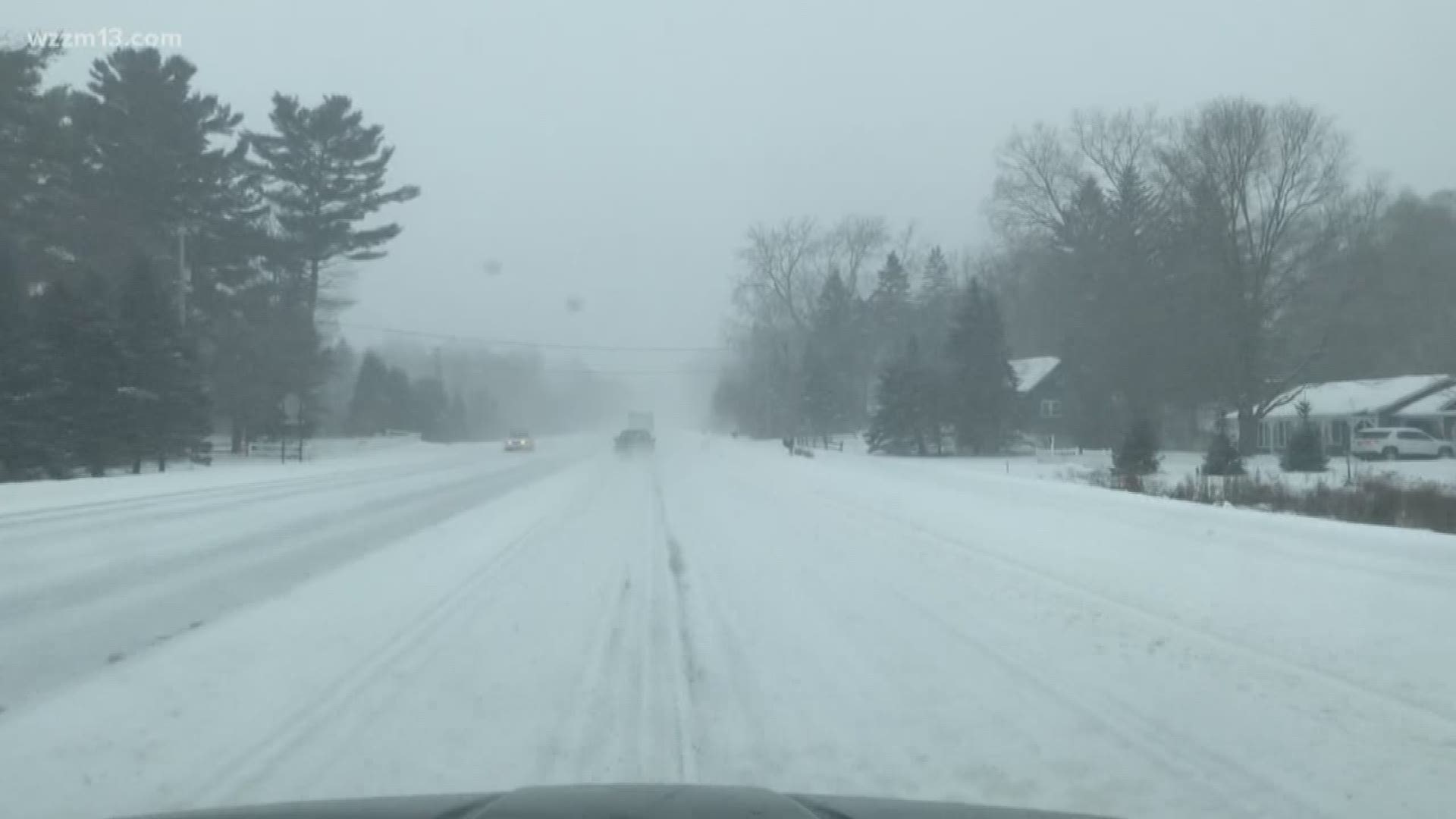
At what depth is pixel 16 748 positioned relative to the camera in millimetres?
7699

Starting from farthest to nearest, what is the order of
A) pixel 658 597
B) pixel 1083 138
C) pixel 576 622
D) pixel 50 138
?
pixel 1083 138
pixel 50 138
pixel 658 597
pixel 576 622

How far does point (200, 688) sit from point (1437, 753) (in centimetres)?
769

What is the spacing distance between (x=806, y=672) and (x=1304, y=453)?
39.0m

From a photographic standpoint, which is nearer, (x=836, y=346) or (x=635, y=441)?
(x=635, y=441)

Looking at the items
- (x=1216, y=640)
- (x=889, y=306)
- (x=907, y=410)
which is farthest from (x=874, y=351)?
(x=1216, y=640)

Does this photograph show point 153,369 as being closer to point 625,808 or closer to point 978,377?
point 978,377

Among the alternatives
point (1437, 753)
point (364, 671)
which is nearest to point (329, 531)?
point (364, 671)

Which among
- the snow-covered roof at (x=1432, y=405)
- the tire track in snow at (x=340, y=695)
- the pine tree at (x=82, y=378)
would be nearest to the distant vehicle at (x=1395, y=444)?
the snow-covered roof at (x=1432, y=405)

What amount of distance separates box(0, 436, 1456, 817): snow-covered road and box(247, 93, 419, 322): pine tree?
159ft

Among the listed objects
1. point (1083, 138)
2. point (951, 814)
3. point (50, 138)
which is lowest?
point (951, 814)

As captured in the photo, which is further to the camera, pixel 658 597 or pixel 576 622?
pixel 658 597

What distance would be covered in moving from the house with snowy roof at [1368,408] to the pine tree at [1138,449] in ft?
75.0

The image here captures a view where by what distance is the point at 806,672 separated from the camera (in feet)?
32.8

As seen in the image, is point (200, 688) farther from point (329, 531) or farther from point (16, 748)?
point (329, 531)
